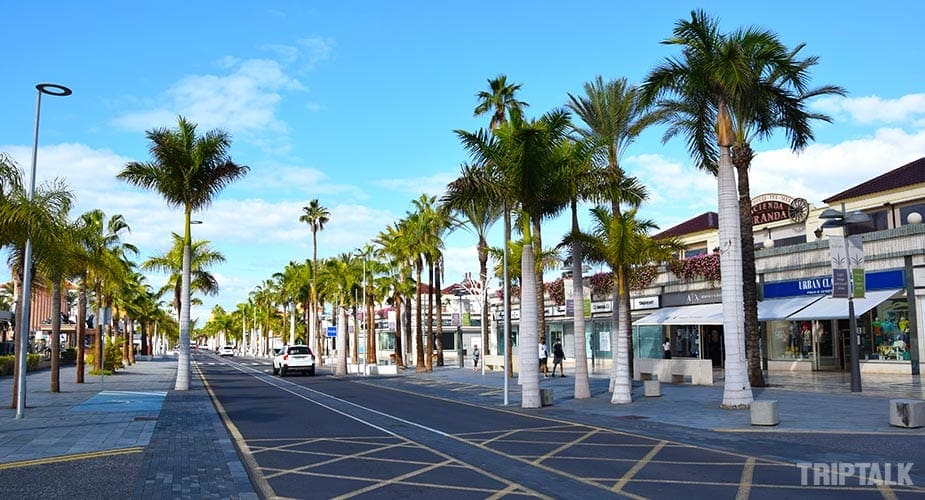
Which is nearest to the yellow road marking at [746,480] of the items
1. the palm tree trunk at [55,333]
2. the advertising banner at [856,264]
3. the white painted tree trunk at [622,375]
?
the white painted tree trunk at [622,375]

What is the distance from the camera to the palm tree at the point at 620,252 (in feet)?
70.3

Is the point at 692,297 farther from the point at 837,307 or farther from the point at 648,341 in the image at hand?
the point at 837,307

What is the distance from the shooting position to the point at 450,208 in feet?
73.3

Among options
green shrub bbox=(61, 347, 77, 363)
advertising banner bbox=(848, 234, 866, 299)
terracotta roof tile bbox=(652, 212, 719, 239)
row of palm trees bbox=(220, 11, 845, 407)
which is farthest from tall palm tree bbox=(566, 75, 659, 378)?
green shrub bbox=(61, 347, 77, 363)

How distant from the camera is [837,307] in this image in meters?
29.3

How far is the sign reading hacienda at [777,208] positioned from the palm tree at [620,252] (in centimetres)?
1560

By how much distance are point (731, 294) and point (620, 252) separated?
449cm

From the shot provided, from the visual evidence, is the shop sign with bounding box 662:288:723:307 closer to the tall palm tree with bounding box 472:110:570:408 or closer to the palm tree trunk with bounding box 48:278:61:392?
the tall palm tree with bounding box 472:110:570:408

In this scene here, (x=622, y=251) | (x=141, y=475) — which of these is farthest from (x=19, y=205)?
(x=622, y=251)

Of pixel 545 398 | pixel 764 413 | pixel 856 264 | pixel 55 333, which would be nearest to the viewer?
pixel 764 413

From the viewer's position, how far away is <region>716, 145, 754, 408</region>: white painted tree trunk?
61.3 feet

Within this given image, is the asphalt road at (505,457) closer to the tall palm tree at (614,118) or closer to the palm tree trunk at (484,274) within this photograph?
the tall palm tree at (614,118)

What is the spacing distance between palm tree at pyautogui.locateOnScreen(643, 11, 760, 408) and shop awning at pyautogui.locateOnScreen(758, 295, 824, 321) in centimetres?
1336

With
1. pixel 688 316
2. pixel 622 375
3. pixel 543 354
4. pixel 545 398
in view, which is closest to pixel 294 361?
pixel 543 354
